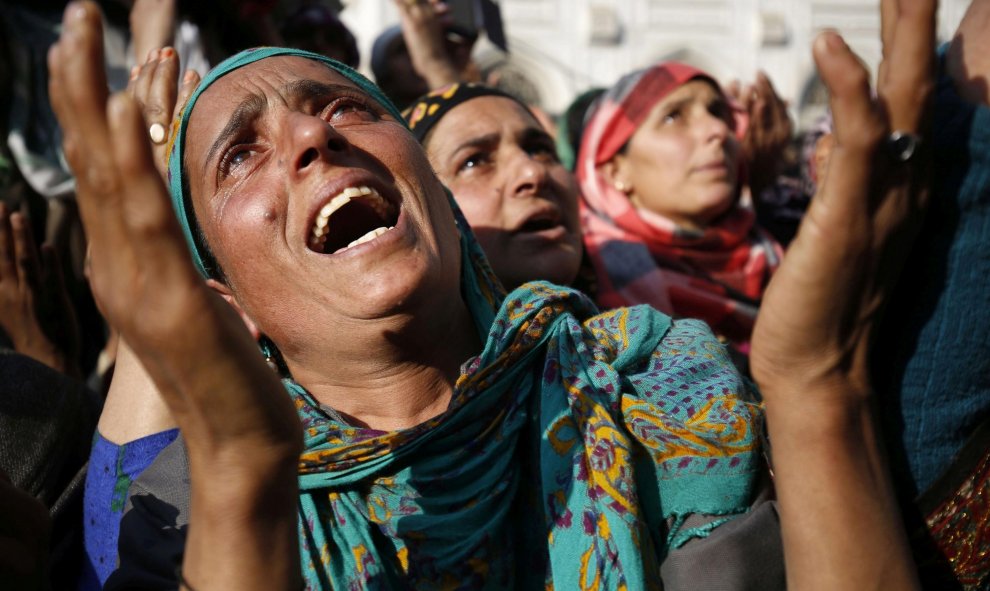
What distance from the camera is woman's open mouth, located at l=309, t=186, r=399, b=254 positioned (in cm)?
188

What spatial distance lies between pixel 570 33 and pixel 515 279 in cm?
2168

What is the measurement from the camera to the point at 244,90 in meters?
2.05

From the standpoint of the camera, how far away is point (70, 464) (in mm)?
2309

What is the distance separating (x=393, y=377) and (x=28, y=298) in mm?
1579

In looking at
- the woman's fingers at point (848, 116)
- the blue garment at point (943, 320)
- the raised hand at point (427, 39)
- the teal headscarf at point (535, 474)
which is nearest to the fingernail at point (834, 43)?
the woman's fingers at point (848, 116)

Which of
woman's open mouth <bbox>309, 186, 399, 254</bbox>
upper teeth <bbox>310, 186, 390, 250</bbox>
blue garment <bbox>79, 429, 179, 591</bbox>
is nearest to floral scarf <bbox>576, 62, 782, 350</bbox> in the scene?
woman's open mouth <bbox>309, 186, 399, 254</bbox>

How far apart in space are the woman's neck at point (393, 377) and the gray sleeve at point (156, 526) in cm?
30

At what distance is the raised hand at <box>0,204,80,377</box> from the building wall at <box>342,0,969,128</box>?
1998 centimetres

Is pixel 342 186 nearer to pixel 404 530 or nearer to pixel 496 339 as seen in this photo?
pixel 496 339

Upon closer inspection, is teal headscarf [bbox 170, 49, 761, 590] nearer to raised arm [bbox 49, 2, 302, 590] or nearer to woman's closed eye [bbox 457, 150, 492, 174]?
raised arm [bbox 49, 2, 302, 590]

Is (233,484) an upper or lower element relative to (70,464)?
upper

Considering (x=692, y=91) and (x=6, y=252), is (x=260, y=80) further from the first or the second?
(x=692, y=91)

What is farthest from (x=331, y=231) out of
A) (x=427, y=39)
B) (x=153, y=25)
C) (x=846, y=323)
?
(x=427, y=39)

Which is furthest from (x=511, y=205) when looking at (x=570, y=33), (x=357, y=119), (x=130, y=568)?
(x=570, y=33)
